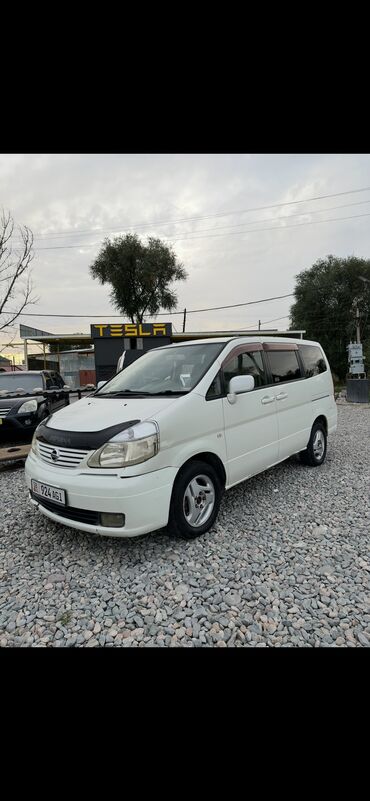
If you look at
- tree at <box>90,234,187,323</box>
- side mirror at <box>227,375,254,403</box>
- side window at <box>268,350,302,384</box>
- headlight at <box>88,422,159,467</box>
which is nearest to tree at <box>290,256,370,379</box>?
tree at <box>90,234,187,323</box>

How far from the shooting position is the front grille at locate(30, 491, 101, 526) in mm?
2371

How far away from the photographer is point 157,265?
24.5m

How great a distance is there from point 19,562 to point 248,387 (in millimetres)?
2330

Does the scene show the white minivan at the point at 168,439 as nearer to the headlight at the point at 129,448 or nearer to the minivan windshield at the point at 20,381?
the headlight at the point at 129,448

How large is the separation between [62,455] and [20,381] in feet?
18.2

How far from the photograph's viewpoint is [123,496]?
2252 millimetres

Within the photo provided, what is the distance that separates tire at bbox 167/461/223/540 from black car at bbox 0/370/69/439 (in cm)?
424

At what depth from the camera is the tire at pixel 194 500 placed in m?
2.56

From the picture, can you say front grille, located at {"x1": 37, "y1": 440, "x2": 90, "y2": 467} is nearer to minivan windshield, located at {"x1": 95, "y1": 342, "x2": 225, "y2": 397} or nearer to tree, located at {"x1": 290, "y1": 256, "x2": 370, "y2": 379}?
minivan windshield, located at {"x1": 95, "y1": 342, "x2": 225, "y2": 397}

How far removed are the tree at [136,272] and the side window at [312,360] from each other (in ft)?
69.0

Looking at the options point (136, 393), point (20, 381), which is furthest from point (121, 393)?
point (20, 381)

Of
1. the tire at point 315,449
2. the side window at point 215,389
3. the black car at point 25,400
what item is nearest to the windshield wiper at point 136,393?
the side window at point 215,389

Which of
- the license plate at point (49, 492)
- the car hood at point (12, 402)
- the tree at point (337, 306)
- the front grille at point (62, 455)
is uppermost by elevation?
the tree at point (337, 306)
